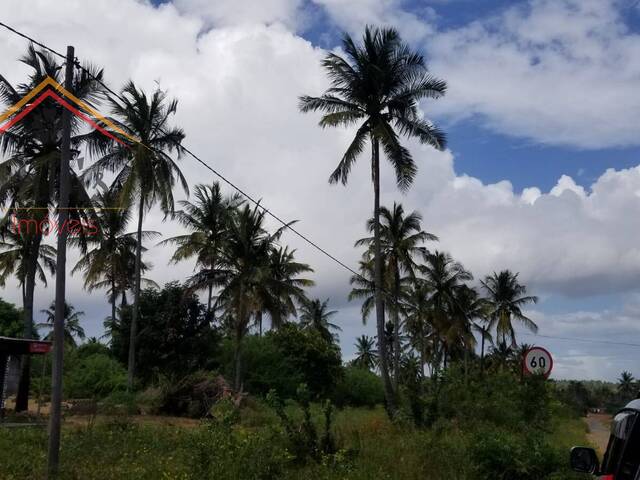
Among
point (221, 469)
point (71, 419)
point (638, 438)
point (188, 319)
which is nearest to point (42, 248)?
point (188, 319)

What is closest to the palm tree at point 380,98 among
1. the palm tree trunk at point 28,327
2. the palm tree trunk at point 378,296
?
the palm tree trunk at point 378,296

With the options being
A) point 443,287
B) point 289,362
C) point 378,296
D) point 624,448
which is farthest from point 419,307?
point 624,448

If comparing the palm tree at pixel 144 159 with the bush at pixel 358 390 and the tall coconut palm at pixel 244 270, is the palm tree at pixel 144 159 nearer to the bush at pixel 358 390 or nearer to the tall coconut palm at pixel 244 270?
the tall coconut palm at pixel 244 270

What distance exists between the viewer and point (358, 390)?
44.1 metres

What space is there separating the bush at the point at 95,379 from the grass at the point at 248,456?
1514 centimetres

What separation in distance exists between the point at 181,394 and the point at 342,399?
1786cm

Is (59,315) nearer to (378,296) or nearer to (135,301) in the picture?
(378,296)

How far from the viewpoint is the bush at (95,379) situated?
102 ft

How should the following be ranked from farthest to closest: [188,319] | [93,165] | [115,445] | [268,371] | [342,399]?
[342,399], [268,371], [188,319], [93,165], [115,445]

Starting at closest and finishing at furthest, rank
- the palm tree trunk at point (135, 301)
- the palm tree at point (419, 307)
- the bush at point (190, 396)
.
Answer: the bush at point (190, 396) < the palm tree trunk at point (135, 301) < the palm tree at point (419, 307)

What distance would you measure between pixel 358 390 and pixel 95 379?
1810cm

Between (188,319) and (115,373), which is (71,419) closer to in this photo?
(115,373)

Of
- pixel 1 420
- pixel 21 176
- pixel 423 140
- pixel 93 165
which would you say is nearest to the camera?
pixel 1 420

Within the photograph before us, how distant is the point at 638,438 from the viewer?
3.58m
